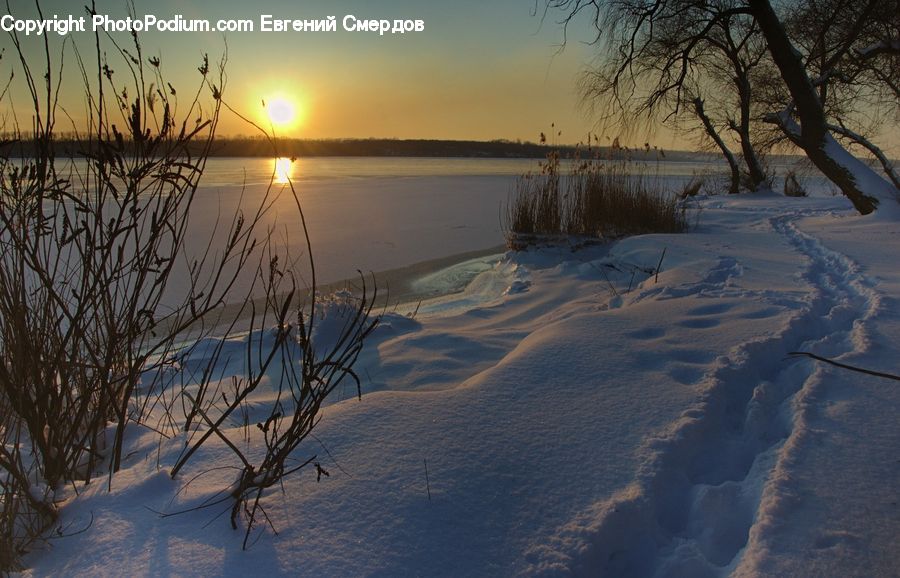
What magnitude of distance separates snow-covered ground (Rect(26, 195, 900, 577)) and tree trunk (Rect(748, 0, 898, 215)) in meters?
4.95

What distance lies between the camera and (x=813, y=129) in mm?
7062

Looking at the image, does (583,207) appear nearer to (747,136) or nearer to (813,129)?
(813,129)

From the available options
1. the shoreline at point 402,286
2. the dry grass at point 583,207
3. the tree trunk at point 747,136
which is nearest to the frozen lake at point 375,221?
the shoreline at point 402,286

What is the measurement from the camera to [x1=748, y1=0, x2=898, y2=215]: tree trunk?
667cm

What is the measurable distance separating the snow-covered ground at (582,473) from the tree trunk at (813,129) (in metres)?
4.95

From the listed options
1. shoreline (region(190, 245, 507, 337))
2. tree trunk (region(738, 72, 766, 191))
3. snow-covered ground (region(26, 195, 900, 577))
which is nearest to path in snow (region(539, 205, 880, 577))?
snow-covered ground (region(26, 195, 900, 577))

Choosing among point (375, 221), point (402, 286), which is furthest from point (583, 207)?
point (375, 221)

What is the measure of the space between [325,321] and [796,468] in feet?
9.25

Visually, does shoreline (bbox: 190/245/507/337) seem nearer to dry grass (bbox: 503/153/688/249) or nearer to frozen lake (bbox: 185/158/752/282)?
frozen lake (bbox: 185/158/752/282)

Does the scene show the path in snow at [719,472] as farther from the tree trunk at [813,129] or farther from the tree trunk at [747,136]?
the tree trunk at [747,136]

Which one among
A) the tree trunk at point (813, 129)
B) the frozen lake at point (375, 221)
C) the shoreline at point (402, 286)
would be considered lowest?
the shoreline at point (402, 286)

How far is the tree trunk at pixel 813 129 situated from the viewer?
6.67m

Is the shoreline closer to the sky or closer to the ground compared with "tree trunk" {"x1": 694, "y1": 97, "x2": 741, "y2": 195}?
closer to the ground

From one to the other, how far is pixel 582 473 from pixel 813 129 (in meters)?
7.29
